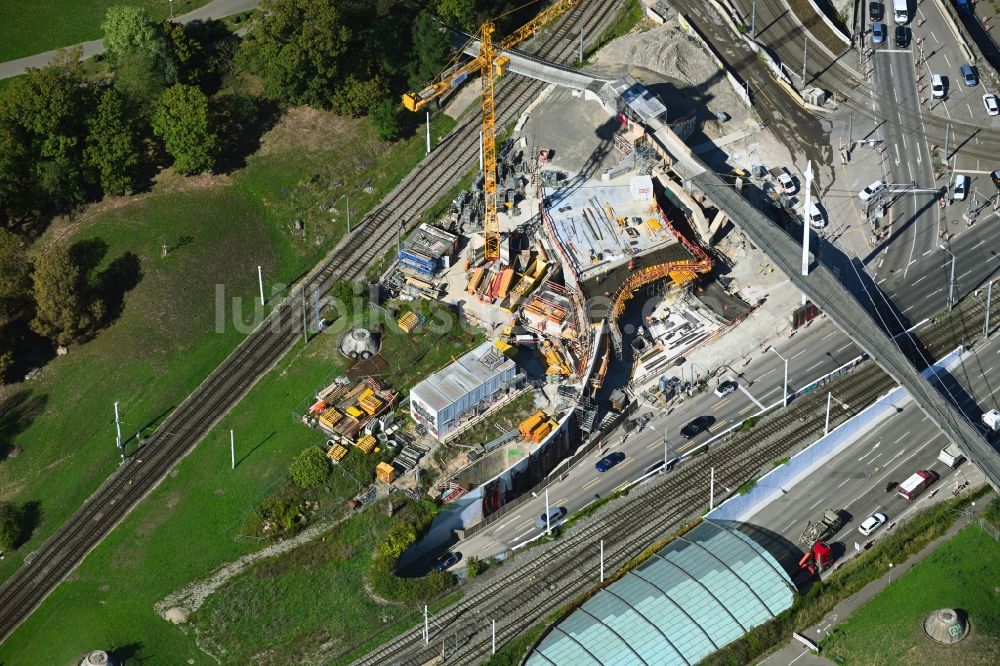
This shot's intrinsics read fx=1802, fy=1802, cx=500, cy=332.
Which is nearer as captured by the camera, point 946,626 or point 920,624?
point 946,626

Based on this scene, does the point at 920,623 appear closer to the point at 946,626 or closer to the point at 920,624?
the point at 920,624

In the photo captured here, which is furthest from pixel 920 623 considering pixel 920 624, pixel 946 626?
pixel 946 626

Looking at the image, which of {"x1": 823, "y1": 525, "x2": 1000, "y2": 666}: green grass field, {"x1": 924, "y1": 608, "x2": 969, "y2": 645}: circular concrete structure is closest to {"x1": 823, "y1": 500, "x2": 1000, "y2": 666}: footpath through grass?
{"x1": 823, "y1": 525, "x2": 1000, "y2": 666}: green grass field

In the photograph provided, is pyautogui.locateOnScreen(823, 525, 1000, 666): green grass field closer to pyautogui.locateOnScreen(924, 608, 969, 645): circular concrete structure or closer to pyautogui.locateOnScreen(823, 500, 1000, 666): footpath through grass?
pyautogui.locateOnScreen(823, 500, 1000, 666): footpath through grass

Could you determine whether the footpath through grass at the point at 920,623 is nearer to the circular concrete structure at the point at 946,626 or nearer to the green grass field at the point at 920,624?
the green grass field at the point at 920,624

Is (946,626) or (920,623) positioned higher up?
(920,623)

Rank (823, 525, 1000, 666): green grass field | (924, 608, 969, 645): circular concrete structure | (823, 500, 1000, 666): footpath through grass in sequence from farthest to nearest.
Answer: (924, 608, 969, 645): circular concrete structure → (823, 500, 1000, 666): footpath through grass → (823, 525, 1000, 666): green grass field

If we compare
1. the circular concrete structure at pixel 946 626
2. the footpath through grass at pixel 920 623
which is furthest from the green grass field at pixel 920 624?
the circular concrete structure at pixel 946 626

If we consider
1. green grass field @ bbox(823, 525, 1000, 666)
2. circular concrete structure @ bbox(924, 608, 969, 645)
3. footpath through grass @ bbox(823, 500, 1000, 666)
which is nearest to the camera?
green grass field @ bbox(823, 525, 1000, 666)
